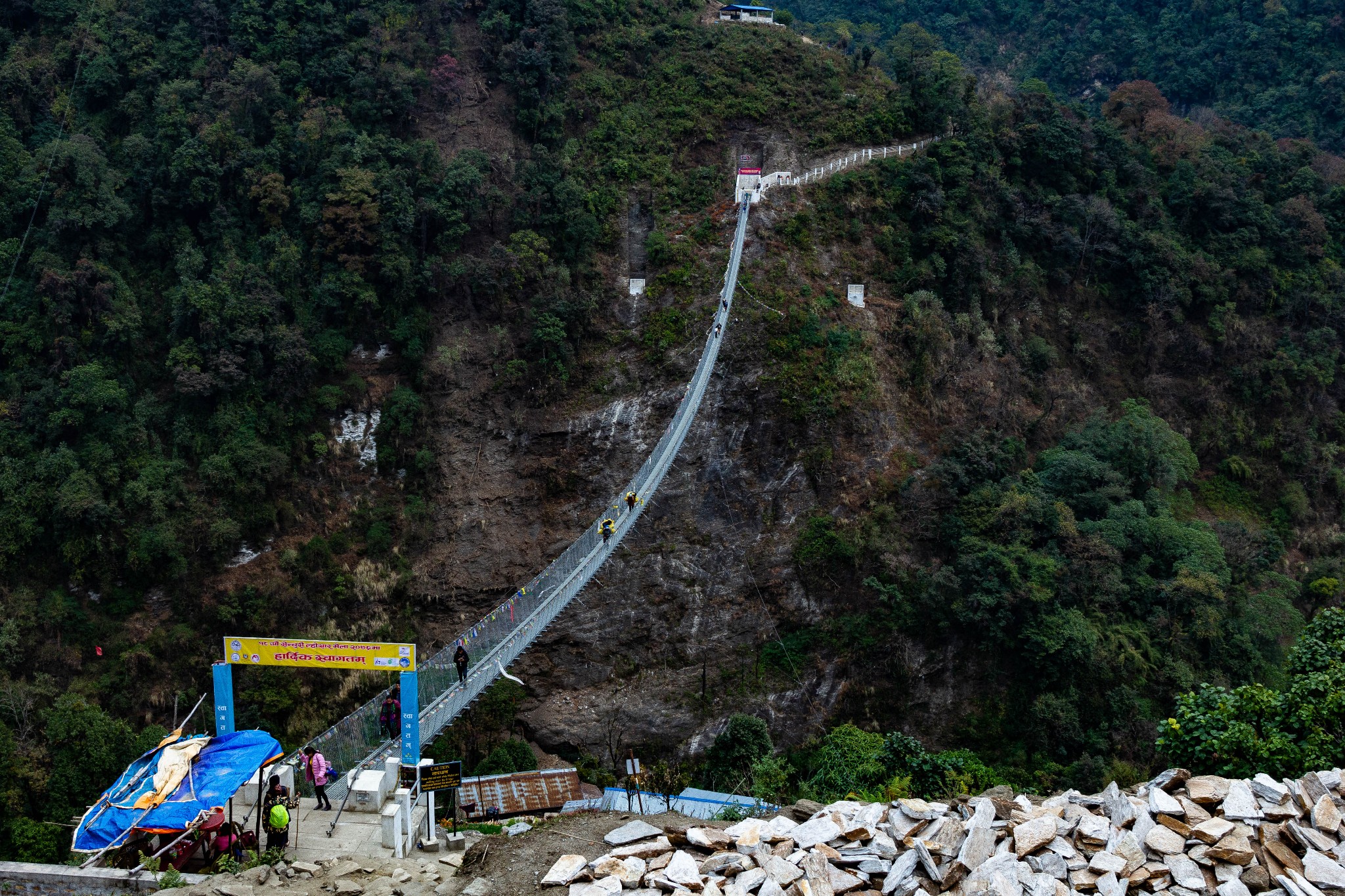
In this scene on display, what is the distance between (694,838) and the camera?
9.54 metres

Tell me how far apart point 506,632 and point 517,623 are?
316 mm

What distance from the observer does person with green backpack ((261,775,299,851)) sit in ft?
34.4

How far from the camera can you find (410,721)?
11781 mm

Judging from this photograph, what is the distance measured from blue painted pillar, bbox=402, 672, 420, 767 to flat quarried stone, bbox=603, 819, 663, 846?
8.73 feet

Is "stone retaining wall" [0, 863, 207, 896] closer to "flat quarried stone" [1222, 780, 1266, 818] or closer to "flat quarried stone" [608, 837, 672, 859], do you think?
"flat quarried stone" [608, 837, 672, 859]

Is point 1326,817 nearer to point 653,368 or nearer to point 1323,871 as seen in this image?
point 1323,871

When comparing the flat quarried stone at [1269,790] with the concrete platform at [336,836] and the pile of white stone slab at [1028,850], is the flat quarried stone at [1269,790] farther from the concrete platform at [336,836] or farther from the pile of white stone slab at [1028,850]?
the concrete platform at [336,836]

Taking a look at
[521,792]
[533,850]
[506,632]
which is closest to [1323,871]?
[533,850]

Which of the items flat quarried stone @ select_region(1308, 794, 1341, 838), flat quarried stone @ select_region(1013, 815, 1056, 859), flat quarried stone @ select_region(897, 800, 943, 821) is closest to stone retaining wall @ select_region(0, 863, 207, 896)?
flat quarried stone @ select_region(897, 800, 943, 821)

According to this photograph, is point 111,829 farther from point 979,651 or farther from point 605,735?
point 979,651

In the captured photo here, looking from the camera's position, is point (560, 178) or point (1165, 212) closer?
point (560, 178)

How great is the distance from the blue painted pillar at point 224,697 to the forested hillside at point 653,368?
6.73 meters

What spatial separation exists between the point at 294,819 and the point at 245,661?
1910mm

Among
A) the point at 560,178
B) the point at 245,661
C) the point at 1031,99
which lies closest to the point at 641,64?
the point at 560,178
